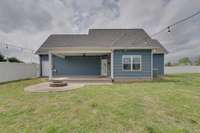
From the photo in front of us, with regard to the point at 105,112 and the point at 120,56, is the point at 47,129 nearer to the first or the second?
the point at 105,112

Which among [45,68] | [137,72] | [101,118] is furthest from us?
[45,68]

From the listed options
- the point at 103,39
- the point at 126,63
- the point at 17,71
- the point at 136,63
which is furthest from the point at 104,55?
the point at 17,71

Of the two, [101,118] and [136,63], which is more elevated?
[136,63]

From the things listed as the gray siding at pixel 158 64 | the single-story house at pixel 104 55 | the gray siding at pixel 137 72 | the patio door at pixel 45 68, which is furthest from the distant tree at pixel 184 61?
the patio door at pixel 45 68

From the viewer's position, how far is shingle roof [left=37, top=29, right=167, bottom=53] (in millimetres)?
13199

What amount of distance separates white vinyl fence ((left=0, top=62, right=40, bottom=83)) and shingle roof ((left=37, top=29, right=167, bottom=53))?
8.14ft

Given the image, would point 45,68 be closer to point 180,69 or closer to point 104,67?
point 104,67

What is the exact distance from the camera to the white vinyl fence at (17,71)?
39.3 feet

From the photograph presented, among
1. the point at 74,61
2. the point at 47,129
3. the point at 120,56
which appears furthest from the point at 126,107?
the point at 74,61

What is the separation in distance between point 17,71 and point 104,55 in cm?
1004

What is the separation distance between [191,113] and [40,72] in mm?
16874

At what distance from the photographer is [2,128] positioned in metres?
3.29

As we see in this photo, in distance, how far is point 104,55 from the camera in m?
15.2

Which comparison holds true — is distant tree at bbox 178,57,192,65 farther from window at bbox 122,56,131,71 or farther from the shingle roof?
window at bbox 122,56,131,71
